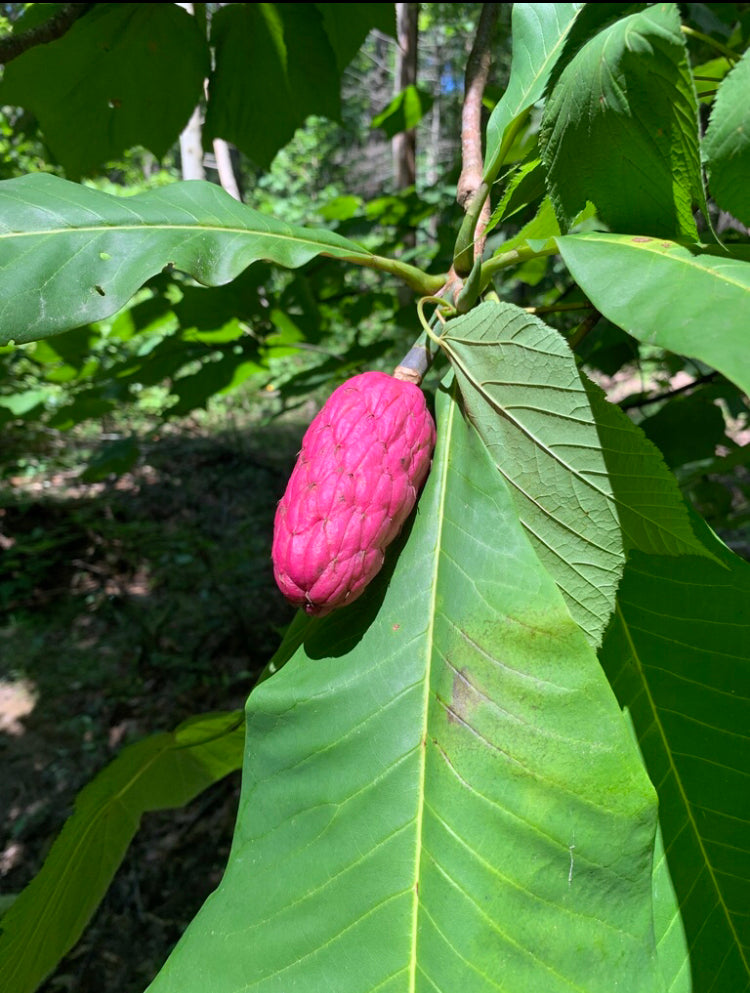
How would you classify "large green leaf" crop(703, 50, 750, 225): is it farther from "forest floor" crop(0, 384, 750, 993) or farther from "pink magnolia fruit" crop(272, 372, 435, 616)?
"forest floor" crop(0, 384, 750, 993)

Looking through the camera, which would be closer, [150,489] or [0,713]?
[0,713]

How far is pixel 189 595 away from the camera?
477 cm

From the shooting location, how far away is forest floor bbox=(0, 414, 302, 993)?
115 inches

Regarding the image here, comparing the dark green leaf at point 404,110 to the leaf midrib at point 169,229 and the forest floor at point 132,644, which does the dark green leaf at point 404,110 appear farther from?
the leaf midrib at point 169,229

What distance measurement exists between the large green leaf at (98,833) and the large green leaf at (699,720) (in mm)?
688

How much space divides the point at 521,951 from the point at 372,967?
5.7 inches

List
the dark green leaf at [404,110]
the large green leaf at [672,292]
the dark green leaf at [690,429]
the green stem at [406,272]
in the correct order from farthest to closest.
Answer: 1. the dark green leaf at [404,110]
2. the dark green leaf at [690,429]
3. the green stem at [406,272]
4. the large green leaf at [672,292]

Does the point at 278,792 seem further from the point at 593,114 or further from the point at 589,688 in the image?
the point at 593,114

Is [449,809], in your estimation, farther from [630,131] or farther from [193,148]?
[193,148]

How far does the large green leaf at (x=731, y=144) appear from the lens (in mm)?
637

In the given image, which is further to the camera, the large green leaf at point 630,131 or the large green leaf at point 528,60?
the large green leaf at point 528,60

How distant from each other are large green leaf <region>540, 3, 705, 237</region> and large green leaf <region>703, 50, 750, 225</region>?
0.6 inches

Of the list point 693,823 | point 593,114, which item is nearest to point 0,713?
point 693,823

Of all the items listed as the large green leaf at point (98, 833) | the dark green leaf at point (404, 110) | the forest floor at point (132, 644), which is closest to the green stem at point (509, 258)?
the large green leaf at point (98, 833)
